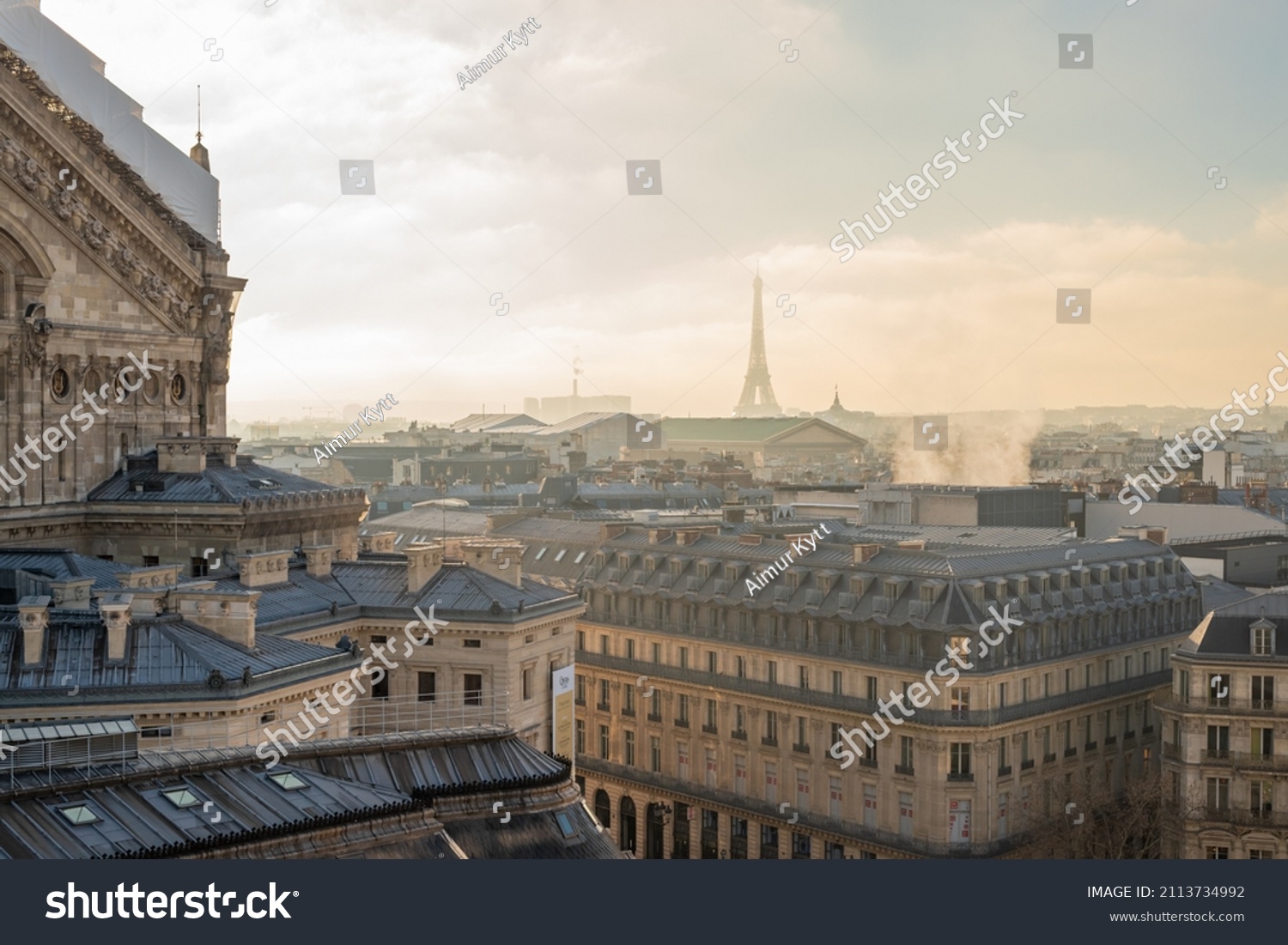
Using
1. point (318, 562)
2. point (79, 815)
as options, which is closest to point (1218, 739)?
point (318, 562)

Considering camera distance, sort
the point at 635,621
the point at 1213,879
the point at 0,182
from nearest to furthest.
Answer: the point at 1213,879, the point at 0,182, the point at 635,621

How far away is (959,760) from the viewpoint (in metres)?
71.8

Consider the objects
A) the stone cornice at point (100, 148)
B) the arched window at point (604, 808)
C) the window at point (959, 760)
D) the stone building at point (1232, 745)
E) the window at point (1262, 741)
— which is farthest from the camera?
the arched window at point (604, 808)

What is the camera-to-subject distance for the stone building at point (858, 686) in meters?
72.3

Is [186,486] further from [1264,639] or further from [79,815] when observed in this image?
[1264,639]

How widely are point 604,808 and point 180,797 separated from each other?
190 feet

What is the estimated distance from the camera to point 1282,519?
112625 mm

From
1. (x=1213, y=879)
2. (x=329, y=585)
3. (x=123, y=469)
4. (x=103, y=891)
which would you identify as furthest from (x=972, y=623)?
(x=103, y=891)

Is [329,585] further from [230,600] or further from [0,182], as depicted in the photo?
[0,182]

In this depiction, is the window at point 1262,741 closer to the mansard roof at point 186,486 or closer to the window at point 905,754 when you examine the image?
the window at point 905,754

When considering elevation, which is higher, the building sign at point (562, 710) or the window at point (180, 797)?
the window at point (180, 797)

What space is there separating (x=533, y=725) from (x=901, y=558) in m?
26.8

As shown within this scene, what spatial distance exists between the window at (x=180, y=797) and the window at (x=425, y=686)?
25839mm

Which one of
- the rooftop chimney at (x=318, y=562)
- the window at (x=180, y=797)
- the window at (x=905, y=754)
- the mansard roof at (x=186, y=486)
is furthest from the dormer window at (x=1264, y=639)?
the window at (x=180, y=797)
